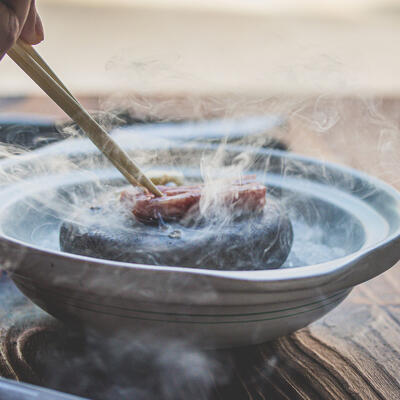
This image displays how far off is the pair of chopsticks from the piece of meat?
36 millimetres

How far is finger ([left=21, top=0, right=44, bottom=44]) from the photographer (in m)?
0.91

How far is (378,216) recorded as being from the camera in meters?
1.27

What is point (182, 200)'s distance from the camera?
43.7 inches

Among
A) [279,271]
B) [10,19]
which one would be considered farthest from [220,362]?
[10,19]

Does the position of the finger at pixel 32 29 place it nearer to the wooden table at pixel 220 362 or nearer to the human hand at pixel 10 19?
the human hand at pixel 10 19

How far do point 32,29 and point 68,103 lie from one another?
16 cm

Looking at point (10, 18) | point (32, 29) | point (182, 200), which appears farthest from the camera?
point (182, 200)

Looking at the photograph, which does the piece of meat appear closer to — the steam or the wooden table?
the steam

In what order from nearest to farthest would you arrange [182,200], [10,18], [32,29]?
[10,18] < [32,29] < [182,200]

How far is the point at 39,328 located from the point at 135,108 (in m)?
0.92

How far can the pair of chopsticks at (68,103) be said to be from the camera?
35.9 inches

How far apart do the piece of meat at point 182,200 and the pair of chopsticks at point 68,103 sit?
0.12ft

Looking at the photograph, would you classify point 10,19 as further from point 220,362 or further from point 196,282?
point 220,362

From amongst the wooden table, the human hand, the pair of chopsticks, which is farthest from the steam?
the human hand
